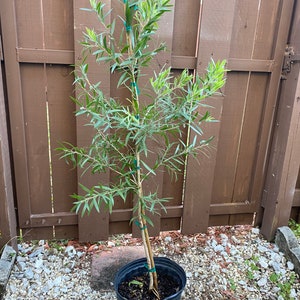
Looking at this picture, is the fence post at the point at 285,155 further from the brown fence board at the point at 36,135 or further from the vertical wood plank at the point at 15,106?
the vertical wood plank at the point at 15,106

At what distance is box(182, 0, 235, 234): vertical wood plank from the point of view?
1.92m

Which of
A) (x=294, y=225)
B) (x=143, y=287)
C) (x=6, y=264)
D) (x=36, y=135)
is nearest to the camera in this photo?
(x=143, y=287)

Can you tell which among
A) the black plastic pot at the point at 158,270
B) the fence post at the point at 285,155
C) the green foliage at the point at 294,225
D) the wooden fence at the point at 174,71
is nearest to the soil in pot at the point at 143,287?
the black plastic pot at the point at 158,270

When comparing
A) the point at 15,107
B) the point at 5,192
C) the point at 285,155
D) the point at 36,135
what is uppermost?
the point at 15,107

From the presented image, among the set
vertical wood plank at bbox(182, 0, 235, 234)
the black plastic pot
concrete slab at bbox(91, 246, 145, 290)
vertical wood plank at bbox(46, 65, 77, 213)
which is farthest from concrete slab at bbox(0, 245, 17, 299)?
vertical wood plank at bbox(182, 0, 235, 234)

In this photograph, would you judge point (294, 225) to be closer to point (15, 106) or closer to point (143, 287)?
point (143, 287)

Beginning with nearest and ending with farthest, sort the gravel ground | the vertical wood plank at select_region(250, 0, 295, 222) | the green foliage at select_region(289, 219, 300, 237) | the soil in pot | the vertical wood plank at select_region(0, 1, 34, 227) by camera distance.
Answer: the soil in pot
the vertical wood plank at select_region(0, 1, 34, 227)
the gravel ground
the vertical wood plank at select_region(250, 0, 295, 222)
the green foliage at select_region(289, 219, 300, 237)

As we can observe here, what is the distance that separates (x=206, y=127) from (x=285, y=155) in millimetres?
620

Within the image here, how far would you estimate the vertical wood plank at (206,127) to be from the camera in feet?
6.30

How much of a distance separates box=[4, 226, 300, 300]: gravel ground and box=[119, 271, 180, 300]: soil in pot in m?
0.22

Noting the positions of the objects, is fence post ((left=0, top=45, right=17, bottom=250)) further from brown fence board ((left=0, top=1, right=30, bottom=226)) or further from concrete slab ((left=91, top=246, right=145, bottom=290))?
concrete slab ((left=91, top=246, right=145, bottom=290))

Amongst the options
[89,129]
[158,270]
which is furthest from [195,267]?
[89,129]

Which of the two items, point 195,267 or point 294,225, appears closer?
point 195,267

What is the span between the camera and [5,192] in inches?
75.0
